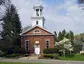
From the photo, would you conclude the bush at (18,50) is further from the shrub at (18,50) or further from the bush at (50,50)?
the bush at (50,50)

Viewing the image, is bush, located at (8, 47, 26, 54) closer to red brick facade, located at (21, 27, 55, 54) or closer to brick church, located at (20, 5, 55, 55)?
brick church, located at (20, 5, 55, 55)

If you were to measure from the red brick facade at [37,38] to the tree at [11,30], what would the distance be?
279 cm

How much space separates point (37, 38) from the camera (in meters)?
56.6

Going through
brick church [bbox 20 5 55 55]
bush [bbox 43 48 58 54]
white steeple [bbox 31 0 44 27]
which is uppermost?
white steeple [bbox 31 0 44 27]

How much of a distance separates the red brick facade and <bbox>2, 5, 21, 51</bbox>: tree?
9.16ft

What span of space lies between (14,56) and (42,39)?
11.2 meters

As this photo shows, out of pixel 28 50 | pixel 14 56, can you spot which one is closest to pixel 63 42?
pixel 28 50

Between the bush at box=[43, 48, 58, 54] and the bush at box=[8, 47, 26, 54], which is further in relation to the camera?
the bush at box=[8, 47, 26, 54]

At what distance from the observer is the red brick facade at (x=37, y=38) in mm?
56094

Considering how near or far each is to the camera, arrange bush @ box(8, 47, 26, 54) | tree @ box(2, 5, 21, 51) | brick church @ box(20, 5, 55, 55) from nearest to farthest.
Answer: tree @ box(2, 5, 21, 51), bush @ box(8, 47, 26, 54), brick church @ box(20, 5, 55, 55)

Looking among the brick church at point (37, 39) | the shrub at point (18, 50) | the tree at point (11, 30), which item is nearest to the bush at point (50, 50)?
the brick church at point (37, 39)

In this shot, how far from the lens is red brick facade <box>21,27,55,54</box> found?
56094 millimetres

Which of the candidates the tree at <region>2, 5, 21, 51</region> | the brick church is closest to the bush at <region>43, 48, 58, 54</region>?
the brick church

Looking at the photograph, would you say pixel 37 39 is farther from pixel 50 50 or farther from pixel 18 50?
pixel 18 50
